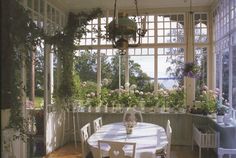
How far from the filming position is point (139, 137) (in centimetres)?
351

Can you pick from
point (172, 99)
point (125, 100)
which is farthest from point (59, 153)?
point (172, 99)

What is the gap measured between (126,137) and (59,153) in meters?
2.18

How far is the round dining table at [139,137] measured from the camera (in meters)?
2.92

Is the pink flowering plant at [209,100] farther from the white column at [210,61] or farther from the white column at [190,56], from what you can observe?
the white column at [210,61]

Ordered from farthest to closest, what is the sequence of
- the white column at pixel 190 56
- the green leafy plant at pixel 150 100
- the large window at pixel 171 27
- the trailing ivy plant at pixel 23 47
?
the large window at pixel 171 27 < the white column at pixel 190 56 < the green leafy plant at pixel 150 100 < the trailing ivy plant at pixel 23 47

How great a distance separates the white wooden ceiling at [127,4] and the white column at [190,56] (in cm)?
33

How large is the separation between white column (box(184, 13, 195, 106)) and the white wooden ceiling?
334 mm

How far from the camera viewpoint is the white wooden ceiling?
575 cm

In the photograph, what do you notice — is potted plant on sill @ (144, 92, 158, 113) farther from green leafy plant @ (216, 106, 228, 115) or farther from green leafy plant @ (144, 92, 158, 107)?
green leafy plant @ (216, 106, 228, 115)

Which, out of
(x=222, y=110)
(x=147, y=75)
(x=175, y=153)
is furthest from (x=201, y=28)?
(x=175, y=153)

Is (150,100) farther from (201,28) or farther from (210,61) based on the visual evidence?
(201,28)

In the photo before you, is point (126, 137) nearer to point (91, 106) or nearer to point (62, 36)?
point (62, 36)

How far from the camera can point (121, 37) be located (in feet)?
9.05

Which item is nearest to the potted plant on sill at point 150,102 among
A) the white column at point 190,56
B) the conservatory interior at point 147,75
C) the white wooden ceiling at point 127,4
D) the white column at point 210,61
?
the conservatory interior at point 147,75
